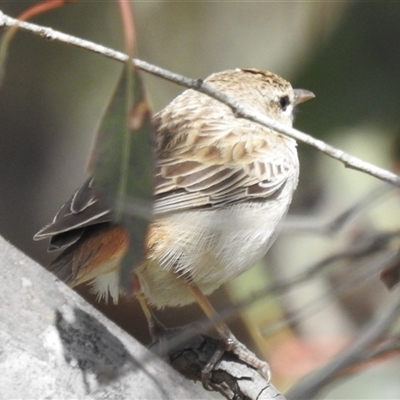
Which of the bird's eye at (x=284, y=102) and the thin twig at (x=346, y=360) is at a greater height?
the thin twig at (x=346, y=360)

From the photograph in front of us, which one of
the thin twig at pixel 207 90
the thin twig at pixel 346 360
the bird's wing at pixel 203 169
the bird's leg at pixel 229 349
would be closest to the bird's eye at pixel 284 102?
the bird's wing at pixel 203 169

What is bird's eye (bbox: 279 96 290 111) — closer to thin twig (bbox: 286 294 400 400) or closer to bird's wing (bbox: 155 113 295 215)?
bird's wing (bbox: 155 113 295 215)

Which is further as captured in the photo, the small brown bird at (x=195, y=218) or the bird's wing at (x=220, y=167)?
the bird's wing at (x=220, y=167)

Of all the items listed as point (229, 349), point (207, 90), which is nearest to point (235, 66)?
point (229, 349)

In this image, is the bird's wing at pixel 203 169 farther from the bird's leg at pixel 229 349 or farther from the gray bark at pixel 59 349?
the gray bark at pixel 59 349

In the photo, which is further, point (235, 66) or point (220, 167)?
point (235, 66)

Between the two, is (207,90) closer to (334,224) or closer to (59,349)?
(334,224)

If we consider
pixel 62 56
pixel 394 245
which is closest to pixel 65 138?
pixel 62 56
